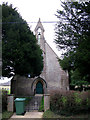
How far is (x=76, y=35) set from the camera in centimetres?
856

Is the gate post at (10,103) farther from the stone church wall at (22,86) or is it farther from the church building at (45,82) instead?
the stone church wall at (22,86)

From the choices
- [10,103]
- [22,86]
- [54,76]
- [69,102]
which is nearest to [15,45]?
[10,103]

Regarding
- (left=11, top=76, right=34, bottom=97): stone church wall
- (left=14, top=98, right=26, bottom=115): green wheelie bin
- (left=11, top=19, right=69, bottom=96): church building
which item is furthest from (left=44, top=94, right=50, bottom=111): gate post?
(left=11, top=76, right=34, bottom=97): stone church wall

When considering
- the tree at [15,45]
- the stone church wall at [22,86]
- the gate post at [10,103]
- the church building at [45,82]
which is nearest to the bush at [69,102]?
the gate post at [10,103]

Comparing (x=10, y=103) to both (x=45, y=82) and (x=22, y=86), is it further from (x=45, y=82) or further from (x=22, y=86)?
(x=45, y=82)

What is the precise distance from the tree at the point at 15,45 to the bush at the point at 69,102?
14.7 ft

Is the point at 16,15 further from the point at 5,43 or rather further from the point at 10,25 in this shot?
the point at 5,43

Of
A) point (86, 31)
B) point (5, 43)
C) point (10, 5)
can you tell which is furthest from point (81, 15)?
point (10, 5)

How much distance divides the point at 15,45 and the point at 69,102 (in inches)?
253

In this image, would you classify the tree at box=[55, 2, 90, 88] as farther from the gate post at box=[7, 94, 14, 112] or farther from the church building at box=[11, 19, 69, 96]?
the church building at box=[11, 19, 69, 96]

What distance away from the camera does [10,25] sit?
1134 centimetres

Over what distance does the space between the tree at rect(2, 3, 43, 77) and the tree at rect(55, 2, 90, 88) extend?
3.23m

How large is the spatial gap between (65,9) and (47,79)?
40.5ft

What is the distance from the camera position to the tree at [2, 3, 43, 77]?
1073 centimetres
